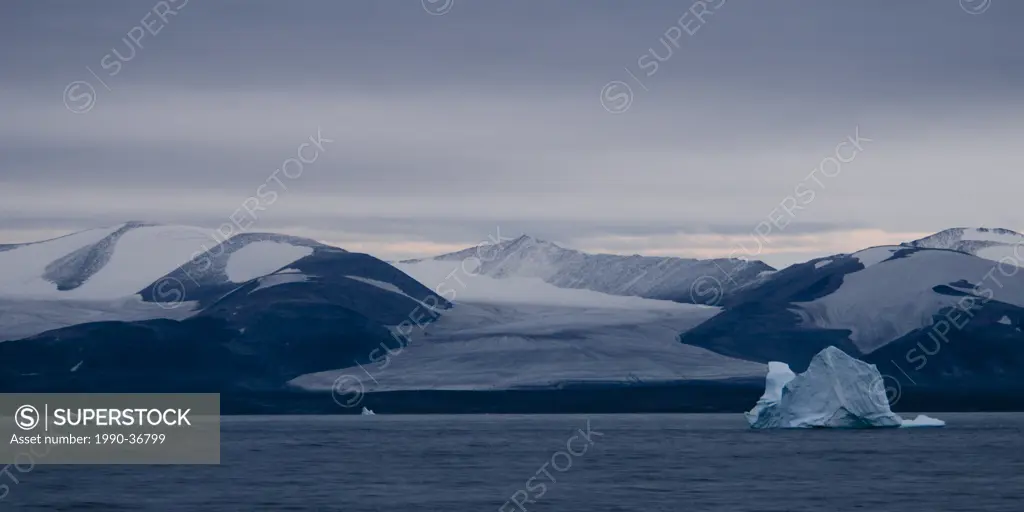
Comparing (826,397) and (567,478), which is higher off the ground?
(826,397)

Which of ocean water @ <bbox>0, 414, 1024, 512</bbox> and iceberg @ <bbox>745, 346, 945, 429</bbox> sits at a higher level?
iceberg @ <bbox>745, 346, 945, 429</bbox>

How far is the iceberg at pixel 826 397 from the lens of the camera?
116m

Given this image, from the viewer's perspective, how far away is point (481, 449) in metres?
108

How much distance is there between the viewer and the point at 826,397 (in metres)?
124

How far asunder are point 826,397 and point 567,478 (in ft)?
172

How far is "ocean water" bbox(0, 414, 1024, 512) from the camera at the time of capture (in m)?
63.5

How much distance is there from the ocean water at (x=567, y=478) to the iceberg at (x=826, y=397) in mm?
5204

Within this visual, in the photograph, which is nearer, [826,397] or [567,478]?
[567,478]

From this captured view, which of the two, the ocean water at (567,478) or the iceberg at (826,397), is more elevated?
the iceberg at (826,397)

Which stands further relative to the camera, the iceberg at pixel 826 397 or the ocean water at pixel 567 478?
the iceberg at pixel 826 397

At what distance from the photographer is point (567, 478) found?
7625cm

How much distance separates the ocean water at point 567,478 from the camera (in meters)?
63.5

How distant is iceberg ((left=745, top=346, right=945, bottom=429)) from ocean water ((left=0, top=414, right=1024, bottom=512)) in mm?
5204

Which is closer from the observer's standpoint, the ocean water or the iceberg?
the ocean water
